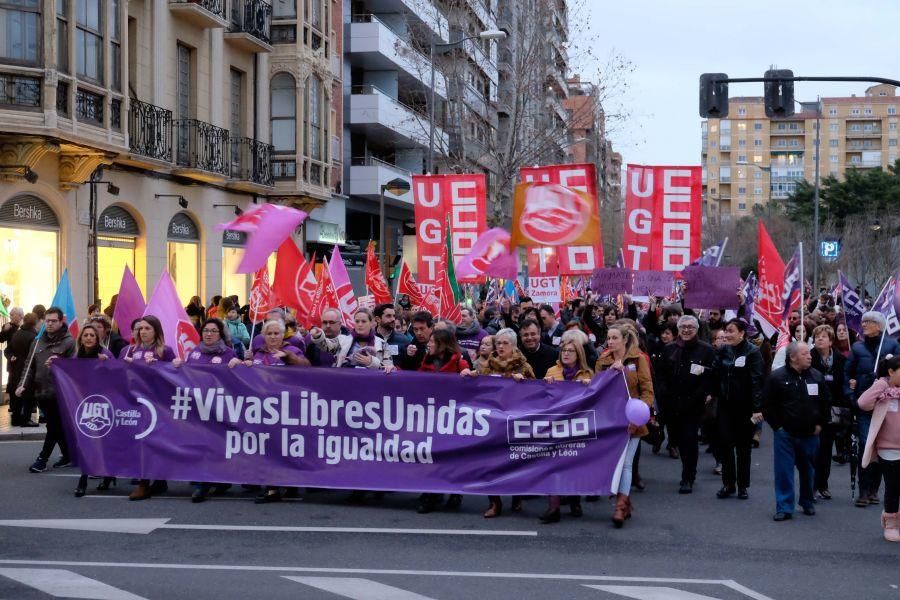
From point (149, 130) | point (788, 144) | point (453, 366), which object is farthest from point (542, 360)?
point (788, 144)

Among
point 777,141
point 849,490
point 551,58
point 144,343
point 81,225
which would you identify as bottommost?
point 849,490

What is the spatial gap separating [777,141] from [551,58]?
12195 cm

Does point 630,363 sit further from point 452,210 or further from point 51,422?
point 452,210

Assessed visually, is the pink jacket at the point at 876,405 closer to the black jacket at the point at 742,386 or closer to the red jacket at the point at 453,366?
the black jacket at the point at 742,386

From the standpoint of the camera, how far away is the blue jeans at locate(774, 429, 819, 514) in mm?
9562

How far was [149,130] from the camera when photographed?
73.0ft

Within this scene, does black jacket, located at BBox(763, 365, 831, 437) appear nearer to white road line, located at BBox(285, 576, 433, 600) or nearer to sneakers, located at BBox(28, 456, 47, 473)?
white road line, located at BBox(285, 576, 433, 600)

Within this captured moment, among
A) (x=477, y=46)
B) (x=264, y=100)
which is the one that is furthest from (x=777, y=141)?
(x=264, y=100)

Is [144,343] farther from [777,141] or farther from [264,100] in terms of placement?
[777,141]

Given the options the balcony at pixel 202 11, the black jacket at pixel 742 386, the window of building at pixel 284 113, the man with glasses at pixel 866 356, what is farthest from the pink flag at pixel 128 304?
the window of building at pixel 284 113

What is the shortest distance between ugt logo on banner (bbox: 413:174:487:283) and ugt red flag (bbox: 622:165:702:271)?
235 cm

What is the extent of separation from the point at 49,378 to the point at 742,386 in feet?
22.8

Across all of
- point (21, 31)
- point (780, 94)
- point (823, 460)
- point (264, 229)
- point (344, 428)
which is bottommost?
point (823, 460)

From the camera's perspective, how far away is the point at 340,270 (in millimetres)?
14438
